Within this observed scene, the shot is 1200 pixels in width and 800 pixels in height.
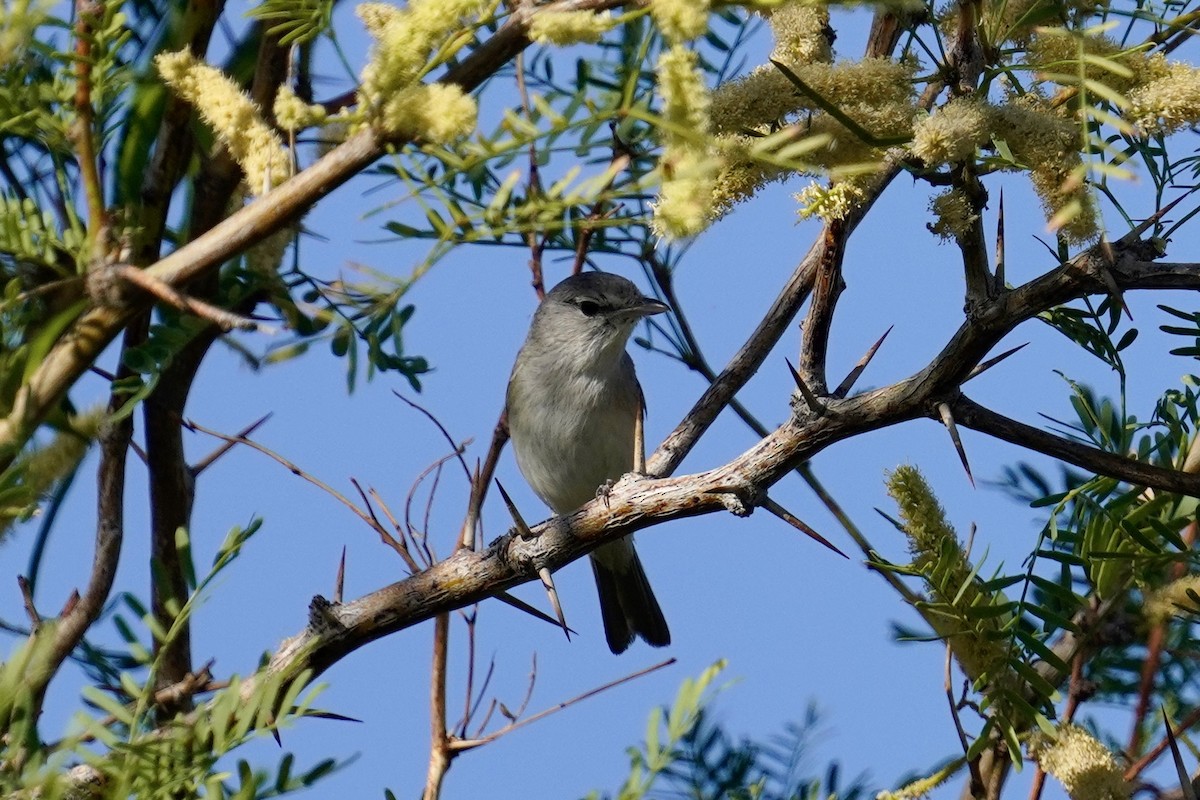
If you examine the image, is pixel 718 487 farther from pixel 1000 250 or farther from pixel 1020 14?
pixel 1020 14

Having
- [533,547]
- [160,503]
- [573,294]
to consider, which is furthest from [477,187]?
[573,294]

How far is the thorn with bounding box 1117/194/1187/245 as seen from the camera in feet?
7.38

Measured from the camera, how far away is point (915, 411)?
7.59 ft

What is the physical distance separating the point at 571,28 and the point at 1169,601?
1995 millimetres

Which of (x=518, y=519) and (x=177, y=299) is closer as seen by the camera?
(x=177, y=299)

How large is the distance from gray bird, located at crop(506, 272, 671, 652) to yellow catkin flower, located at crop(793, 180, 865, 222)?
3.71 metres

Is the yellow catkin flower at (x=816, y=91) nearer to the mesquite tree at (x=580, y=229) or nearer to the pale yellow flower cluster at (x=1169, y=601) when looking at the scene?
the mesquite tree at (x=580, y=229)

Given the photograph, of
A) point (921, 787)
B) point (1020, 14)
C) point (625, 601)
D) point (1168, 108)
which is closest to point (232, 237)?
point (1020, 14)

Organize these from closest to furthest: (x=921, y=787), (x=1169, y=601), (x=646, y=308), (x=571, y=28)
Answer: (x=571, y=28) < (x=921, y=787) < (x=1169, y=601) < (x=646, y=308)

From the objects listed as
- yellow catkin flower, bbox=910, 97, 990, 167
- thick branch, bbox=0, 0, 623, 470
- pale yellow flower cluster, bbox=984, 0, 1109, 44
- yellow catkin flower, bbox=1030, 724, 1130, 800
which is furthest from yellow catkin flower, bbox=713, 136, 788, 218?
yellow catkin flower, bbox=1030, 724, 1130, 800

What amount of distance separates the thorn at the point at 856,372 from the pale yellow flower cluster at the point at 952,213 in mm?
408

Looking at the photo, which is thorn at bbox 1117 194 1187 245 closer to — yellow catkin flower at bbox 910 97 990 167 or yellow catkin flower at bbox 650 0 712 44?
yellow catkin flower at bbox 910 97 990 167

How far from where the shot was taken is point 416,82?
1.56 meters

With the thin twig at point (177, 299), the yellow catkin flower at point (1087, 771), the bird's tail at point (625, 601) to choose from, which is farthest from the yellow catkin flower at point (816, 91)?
the bird's tail at point (625, 601)
